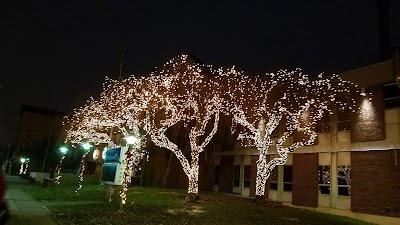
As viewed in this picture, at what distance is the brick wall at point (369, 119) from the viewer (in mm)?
Result: 18902

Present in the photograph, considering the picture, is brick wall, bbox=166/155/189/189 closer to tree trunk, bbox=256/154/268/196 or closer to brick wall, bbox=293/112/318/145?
tree trunk, bbox=256/154/268/196

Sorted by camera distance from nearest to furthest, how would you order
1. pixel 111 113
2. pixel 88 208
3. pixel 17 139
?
pixel 88 208 → pixel 111 113 → pixel 17 139

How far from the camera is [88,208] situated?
45.8 feet

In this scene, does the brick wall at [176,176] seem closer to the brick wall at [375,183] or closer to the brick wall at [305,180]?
the brick wall at [305,180]

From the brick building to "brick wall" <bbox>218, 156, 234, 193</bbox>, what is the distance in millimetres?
4677

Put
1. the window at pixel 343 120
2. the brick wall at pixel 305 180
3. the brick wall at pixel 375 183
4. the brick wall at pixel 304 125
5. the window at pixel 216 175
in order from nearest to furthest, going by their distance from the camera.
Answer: the brick wall at pixel 375 183 → the window at pixel 343 120 → the brick wall at pixel 305 180 → the brick wall at pixel 304 125 → the window at pixel 216 175

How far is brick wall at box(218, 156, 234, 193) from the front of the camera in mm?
29125

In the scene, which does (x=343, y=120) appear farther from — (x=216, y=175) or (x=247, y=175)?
(x=216, y=175)

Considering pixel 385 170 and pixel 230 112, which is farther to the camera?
pixel 230 112

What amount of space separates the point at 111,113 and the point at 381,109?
1597 centimetres

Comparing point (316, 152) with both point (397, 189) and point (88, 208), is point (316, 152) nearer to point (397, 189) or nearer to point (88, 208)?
point (397, 189)

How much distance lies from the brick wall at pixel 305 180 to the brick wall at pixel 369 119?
313cm

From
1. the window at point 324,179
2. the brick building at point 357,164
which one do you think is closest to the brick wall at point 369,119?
the brick building at point 357,164

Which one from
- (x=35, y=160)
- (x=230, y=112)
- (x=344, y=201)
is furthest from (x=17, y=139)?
(x=344, y=201)
